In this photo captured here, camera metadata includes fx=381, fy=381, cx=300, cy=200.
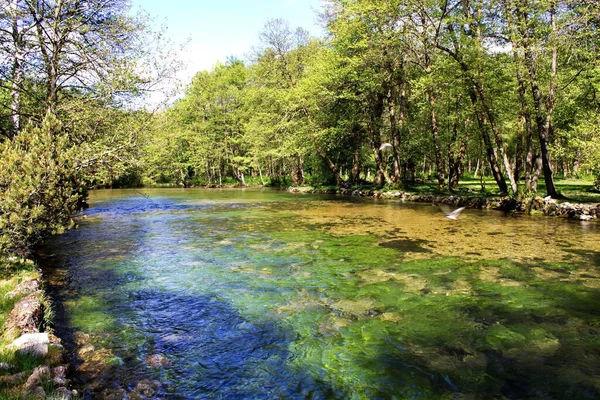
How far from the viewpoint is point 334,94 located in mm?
34969

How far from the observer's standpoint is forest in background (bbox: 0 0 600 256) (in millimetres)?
9898

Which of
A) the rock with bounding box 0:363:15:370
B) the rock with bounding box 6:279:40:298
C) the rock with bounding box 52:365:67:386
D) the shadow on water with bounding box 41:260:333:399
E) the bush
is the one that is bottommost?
the shadow on water with bounding box 41:260:333:399

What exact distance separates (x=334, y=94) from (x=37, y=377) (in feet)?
110

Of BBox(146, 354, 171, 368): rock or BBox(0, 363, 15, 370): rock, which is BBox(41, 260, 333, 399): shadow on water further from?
BBox(0, 363, 15, 370): rock

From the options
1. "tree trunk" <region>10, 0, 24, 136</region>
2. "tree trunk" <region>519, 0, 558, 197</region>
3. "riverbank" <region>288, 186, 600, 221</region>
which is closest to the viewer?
"tree trunk" <region>10, 0, 24, 136</region>

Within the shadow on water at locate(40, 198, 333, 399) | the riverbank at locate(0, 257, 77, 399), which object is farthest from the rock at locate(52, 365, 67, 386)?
the shadow on water at locate(40, 198, 333, 399)

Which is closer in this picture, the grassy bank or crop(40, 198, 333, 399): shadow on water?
the grassy bank

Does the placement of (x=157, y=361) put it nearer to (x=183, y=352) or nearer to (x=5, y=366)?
(x=183, y=352)

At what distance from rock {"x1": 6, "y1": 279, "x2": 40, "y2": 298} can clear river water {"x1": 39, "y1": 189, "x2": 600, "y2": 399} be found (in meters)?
0.63

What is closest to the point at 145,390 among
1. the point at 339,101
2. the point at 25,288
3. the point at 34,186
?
the point at 25,288

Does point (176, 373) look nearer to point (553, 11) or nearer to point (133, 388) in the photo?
point (133, 388)

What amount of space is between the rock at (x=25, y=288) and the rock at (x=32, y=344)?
82.0 inches

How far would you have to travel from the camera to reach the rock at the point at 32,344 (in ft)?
15.8

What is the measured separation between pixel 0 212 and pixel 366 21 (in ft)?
94.0
